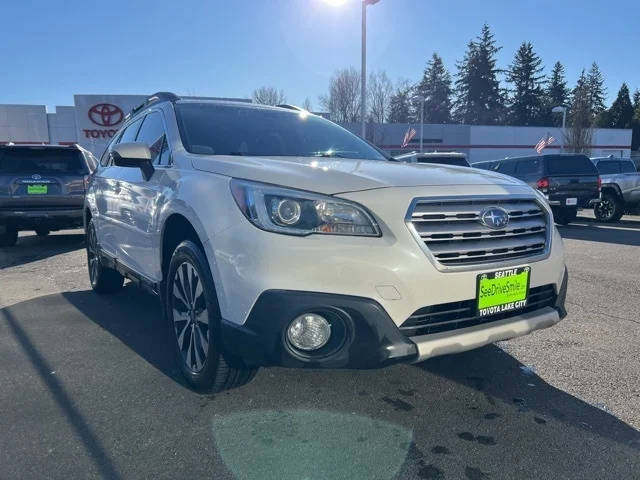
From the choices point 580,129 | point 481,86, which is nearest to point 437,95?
point 481,86

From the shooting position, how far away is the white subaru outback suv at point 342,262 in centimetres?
236

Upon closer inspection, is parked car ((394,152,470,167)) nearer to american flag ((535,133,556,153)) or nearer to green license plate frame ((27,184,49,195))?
green license plate frame ((27,184,49,195))

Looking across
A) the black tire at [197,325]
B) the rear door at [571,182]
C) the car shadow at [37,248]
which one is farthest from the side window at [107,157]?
the rear door at [571,182]

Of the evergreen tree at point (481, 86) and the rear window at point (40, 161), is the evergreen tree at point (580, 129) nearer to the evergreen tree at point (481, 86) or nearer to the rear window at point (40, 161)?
the evergreen tree at point (481, 86)

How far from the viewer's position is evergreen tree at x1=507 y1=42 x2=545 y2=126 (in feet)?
241

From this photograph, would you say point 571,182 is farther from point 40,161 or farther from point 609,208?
point 40,161

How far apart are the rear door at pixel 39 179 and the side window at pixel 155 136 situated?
15.4 feet

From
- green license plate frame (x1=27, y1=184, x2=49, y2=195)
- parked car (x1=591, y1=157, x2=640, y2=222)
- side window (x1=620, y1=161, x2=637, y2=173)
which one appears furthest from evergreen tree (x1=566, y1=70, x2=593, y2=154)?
green license plate frame (x1=27, y1=184, x2=49, y2=195)

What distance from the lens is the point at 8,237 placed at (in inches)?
351

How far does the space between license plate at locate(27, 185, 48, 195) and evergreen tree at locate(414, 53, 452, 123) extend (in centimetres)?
7112

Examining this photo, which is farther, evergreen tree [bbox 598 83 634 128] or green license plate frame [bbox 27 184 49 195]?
evergreen tree [bbox 598 83 634 128]

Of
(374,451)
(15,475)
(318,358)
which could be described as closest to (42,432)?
(15,475)

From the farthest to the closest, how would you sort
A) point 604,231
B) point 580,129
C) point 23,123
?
point 580,129 → point 23,123 → point 604,231

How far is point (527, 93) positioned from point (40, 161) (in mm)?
75722
